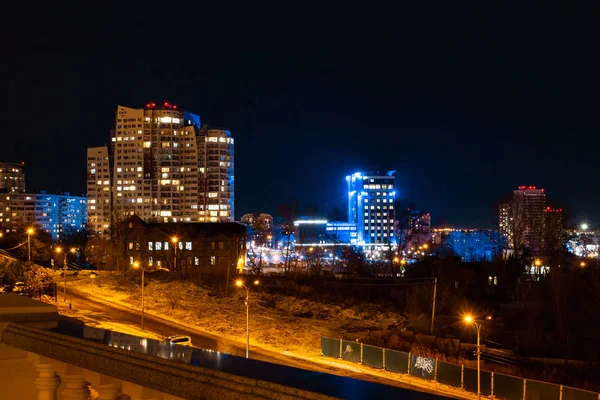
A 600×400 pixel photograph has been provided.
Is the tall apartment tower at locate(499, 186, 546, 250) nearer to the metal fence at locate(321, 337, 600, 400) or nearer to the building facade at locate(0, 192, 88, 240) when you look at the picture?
the metal fence at locate(321, 337, 600, 400)

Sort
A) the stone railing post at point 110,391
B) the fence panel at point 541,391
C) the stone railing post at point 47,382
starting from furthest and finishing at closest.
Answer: the fence panel at point 541,391, the stone railing post at point 47,382, the stone railing post at point 110,391

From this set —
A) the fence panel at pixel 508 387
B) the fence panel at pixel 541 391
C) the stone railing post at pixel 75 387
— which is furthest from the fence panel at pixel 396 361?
the stone railing post at pixel 75 387

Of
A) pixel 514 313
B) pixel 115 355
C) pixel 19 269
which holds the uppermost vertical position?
pixel 115 355

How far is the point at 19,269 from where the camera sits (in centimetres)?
2773

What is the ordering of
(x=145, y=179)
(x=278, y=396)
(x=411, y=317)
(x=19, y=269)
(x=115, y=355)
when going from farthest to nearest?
(x=145, y=179) → (x=411, y=317) → (x=19, y=269) → (x=115, y=355) → (x=278, y=396)

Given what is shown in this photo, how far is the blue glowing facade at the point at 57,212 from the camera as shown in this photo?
6678 inches

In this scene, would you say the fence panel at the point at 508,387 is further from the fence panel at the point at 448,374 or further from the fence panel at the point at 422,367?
the fence panel at the point at 422,367

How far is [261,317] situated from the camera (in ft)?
130

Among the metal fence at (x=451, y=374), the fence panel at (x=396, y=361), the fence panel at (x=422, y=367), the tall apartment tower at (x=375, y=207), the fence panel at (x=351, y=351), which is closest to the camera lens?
the metal fence at (x=451, y=374)

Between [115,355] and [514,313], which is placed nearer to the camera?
[115,355]

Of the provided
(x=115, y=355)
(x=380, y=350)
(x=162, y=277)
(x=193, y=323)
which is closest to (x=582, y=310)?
(x=380, y=350)

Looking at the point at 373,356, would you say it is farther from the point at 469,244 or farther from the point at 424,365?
the point at 469,244

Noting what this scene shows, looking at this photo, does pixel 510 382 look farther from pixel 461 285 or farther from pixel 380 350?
pixel 461 285

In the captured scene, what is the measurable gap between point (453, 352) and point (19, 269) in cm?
2542
